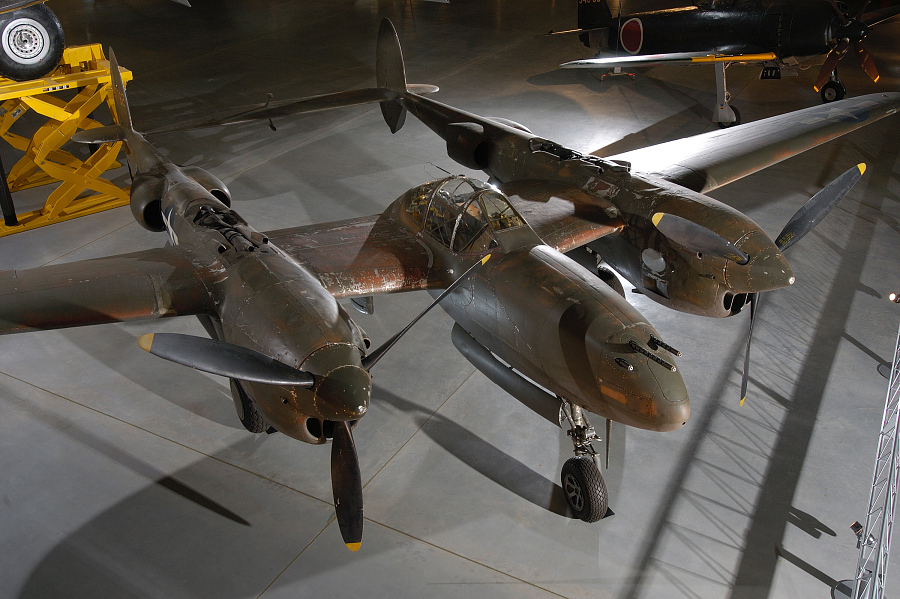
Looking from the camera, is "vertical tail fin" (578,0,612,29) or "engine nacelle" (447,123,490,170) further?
"vertical tail fin" (578,0,612,29)

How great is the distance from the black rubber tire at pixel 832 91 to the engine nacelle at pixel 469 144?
9.96m

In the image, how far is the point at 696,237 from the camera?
7.32 metres

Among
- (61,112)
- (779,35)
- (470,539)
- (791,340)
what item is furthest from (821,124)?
(61,112)

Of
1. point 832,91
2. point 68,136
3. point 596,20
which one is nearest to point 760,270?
point 832,91

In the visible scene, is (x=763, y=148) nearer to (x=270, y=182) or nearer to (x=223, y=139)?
(x=270, y=182)

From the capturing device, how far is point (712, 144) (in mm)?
10703

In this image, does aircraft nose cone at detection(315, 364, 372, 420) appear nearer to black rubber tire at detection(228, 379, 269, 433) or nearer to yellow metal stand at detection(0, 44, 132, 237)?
black rubber tire at detection(228, 379, 269, 433)

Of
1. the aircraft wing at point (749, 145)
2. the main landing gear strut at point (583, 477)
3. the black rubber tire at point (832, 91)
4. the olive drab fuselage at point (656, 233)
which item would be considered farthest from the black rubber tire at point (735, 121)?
the main landing gear strut at point (583, 477)

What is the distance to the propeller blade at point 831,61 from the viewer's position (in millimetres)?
14711

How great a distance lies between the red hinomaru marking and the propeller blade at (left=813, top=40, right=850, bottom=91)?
4.47 m

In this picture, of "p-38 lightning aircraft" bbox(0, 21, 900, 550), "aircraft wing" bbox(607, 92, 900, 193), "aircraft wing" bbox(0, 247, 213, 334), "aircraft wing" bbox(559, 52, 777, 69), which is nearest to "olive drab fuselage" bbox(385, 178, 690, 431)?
"p-38 lightning aircraft" bbox(0, 21, 900, 550)

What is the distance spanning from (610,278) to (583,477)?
12.2 feet

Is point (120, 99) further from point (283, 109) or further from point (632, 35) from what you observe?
point (632, 35)

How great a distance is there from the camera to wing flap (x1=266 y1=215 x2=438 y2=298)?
25.5 feet
